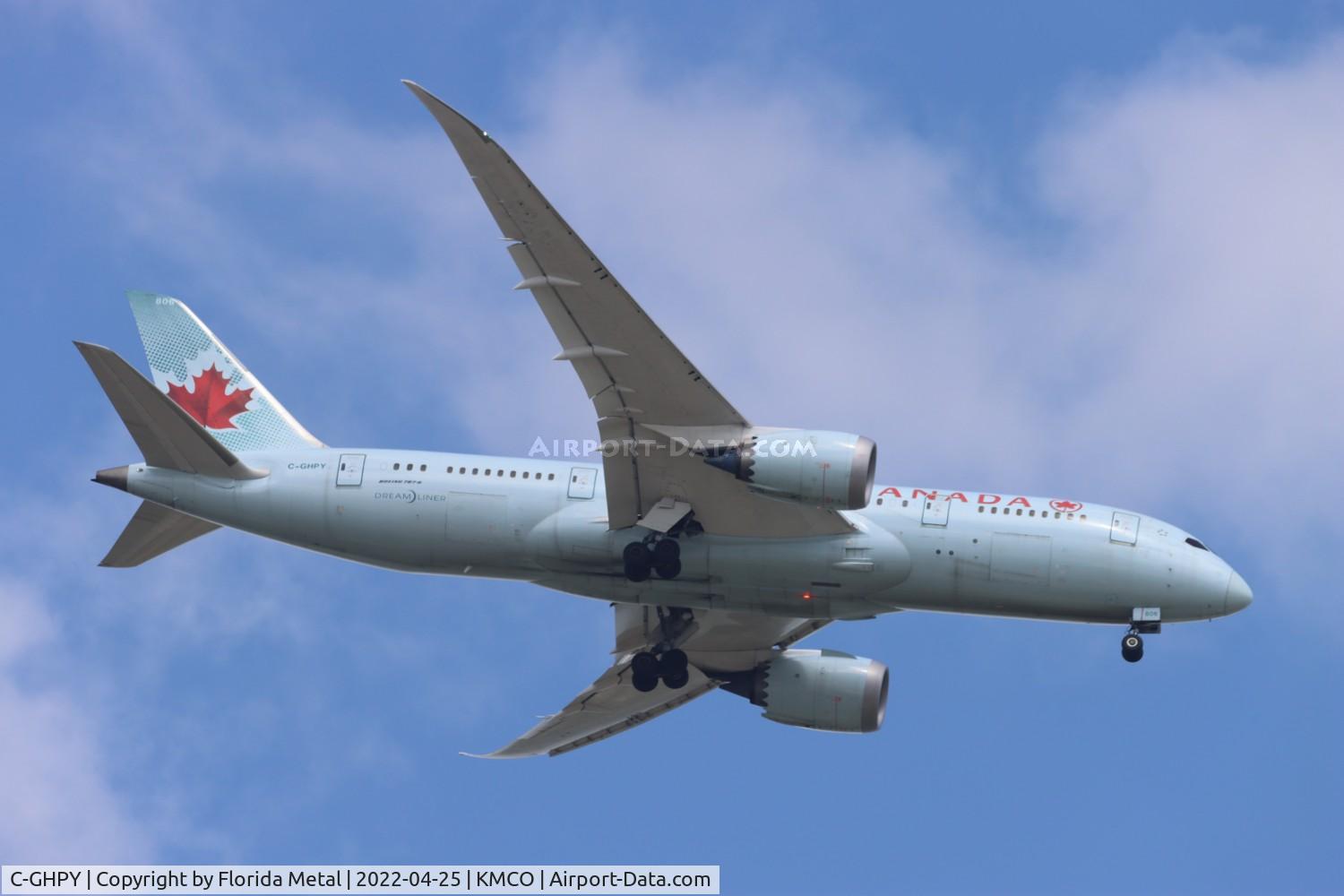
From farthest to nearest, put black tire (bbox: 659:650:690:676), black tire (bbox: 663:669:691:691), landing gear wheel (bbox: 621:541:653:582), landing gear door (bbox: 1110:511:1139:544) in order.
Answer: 1. black tire (bbox: 663:669:691:691)
2. black tire (bbox: 659:650:690:676)
3. landing gear door (bbox: 1110:511:1139:544)
4. landing gear wheel (bbox: 621:541:653:582)

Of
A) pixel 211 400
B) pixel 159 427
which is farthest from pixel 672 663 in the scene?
pixel 211 400

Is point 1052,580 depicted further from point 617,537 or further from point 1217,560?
point 617,537

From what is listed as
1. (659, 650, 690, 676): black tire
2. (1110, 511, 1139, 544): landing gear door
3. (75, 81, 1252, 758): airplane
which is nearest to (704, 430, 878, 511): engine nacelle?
(75, 81, 1252, 758): airplane

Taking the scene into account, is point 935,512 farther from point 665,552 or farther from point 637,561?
point 637,561

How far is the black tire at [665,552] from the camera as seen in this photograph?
143 feet

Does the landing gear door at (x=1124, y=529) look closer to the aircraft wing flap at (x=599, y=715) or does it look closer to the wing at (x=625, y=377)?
the wing at (x=625, y=377)

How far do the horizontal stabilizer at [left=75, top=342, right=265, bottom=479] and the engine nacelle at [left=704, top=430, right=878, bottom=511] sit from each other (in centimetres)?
1214

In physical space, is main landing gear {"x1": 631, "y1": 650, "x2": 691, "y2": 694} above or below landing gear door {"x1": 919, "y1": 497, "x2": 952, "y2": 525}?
→ below

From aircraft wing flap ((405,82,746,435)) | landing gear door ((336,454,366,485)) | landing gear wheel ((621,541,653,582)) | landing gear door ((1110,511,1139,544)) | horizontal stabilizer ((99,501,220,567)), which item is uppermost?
aircraft wing flap ((405,82,746,435))

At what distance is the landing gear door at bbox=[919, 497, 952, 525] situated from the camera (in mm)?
44219

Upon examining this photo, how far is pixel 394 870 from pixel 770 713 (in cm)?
1128

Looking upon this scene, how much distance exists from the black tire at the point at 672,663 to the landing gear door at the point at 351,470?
8.59 m

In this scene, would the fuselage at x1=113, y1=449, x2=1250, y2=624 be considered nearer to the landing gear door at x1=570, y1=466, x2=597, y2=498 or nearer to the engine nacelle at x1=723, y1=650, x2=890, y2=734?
the landing gear door at x1=570, y1=466, x2=597, y2=498

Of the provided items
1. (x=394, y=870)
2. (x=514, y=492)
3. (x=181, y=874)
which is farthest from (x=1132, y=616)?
(x=181, y=874)
